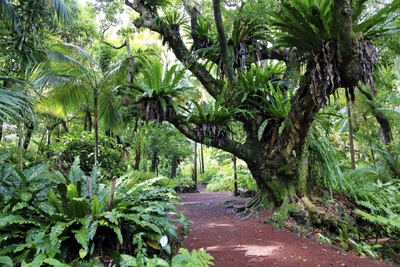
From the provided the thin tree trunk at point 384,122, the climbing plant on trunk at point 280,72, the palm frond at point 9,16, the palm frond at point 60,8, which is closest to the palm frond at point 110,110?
the palm frond at point 60,8

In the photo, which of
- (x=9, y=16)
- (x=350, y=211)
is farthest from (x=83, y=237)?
(x=350, y=211)

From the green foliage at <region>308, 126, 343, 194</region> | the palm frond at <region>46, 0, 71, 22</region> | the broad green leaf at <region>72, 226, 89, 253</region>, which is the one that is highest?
the palm frond at <region>46, 0, 71, 22</region>

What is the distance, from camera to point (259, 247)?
4066 millimetres

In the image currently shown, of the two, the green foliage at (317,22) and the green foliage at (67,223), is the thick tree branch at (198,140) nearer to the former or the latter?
the green foliage at (67,223)

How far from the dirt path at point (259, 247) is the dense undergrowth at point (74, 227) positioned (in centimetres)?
66

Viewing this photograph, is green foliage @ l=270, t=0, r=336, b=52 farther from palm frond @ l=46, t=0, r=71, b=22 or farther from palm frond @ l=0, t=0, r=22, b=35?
palm frond @ l=0, t=0, r=22, b=35

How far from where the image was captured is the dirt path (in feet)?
11.9

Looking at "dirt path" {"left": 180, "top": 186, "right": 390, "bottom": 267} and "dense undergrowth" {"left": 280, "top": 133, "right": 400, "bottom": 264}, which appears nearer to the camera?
"dirt path" {"left": 180, "top": 186, "right": 390, "bottom": 267}

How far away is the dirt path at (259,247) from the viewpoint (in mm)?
3633

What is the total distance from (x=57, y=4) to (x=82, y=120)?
11.1 m

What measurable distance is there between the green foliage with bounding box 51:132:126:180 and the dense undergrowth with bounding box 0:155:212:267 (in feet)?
15.1

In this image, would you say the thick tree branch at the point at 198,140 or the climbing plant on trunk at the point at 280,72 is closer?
the climbing plant on trunk at the point at 280,72

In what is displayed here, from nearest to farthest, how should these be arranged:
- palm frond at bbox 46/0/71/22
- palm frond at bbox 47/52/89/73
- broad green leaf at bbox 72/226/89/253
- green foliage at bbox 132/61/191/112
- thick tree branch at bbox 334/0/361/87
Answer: broad green leaf at bbox 72/226/89/253
thick tree branch at bbox 334/0/361/87
green foliage at bbox 132/61/191/112
palm frond at bbox 46/0/71/22
palm frond at bbox 47/52/89/73

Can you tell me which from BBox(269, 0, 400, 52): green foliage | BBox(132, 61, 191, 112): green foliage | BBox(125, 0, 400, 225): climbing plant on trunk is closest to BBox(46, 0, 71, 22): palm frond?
BBox(125, 0, 400, 225): climbing plant on trunk
